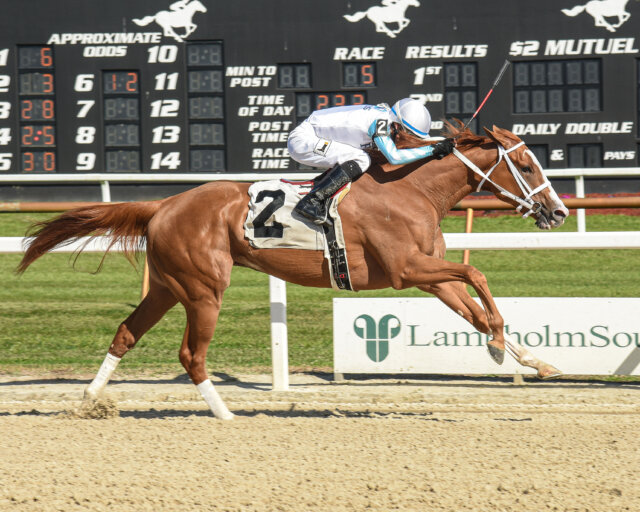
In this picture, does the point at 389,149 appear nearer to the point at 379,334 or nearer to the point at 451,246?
the point at 451,246

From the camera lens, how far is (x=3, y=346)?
260 inches

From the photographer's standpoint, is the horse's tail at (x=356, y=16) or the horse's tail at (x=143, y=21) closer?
the horse's tail at (x=356, y=16)

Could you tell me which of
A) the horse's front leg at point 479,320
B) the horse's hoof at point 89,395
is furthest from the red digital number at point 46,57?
the horse's front leg at point 479,320

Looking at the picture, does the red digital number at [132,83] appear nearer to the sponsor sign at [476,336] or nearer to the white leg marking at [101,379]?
the sponsor sign at [476,336]

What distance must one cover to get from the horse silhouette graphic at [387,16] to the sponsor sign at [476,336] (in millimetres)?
7865

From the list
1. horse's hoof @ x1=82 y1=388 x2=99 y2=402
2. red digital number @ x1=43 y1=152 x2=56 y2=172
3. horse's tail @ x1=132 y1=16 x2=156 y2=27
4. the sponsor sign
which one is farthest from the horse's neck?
red digital number @ x1=43 y1=152 x2=56 y2=172

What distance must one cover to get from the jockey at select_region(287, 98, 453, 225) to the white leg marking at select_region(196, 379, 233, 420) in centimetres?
99

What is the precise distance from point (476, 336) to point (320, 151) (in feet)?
4.99

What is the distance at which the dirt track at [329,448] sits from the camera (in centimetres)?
314

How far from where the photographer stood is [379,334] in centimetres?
546

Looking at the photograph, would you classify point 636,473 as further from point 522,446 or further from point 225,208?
point 225,208

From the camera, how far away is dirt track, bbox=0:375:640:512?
3.14 metres

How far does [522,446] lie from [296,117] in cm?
928

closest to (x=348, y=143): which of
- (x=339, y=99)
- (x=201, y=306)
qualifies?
(x=201, y=306)
